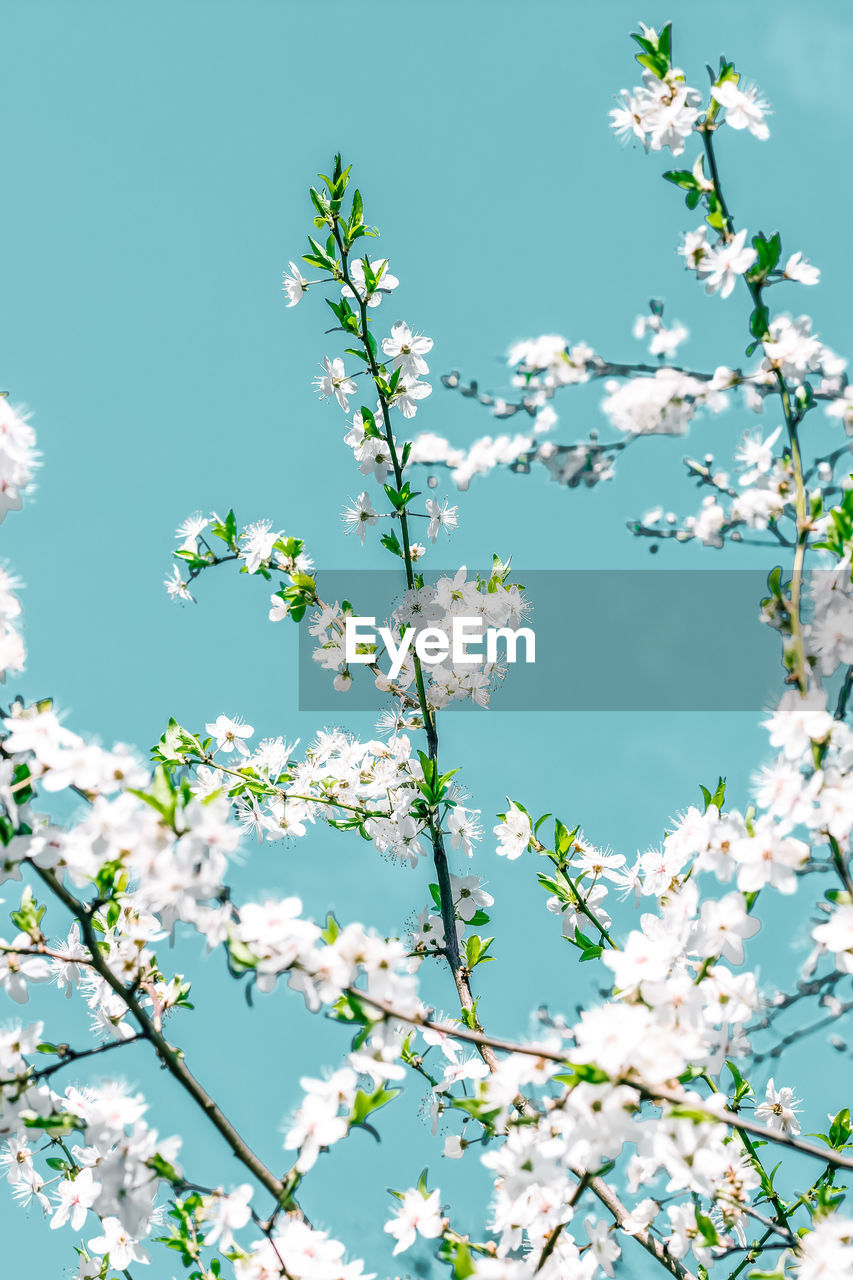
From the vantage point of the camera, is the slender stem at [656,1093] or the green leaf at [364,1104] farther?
the green leaf at [364,1104]

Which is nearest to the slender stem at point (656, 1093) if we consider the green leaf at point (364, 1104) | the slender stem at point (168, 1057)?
the green leaf at point (364, 1104)

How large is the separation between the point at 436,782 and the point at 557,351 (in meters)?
1.86

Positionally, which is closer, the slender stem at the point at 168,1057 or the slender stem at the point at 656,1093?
the slender stem at the point at 656,1093

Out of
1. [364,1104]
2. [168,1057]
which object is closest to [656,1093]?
[364,1104]

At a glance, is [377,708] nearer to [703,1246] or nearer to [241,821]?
[241,821]

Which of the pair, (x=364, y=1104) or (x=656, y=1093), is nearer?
(x=656, y=1093)

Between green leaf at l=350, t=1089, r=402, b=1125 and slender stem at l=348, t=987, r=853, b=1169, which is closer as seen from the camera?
slender stem at l=348, t=987, r=853, b=1169

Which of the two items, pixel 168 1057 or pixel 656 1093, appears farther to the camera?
pixel 168 1057

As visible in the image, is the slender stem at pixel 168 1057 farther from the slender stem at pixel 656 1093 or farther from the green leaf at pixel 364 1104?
the slender stem at pixel 656 1093

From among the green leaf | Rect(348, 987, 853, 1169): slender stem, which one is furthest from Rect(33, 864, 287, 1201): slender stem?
Rect(348, 987, 853, 1169): slender stem

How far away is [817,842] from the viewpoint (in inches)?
84.9

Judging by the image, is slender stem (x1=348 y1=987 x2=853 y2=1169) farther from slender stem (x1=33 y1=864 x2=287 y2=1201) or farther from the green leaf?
slender stem (x1=33 y1=864 x2=287 y2=1201)

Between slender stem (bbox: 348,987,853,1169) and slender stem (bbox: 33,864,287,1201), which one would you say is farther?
slender stem (bbox: 33,864,287,1201)

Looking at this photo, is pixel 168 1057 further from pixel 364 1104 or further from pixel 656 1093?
pixel 656 1093
